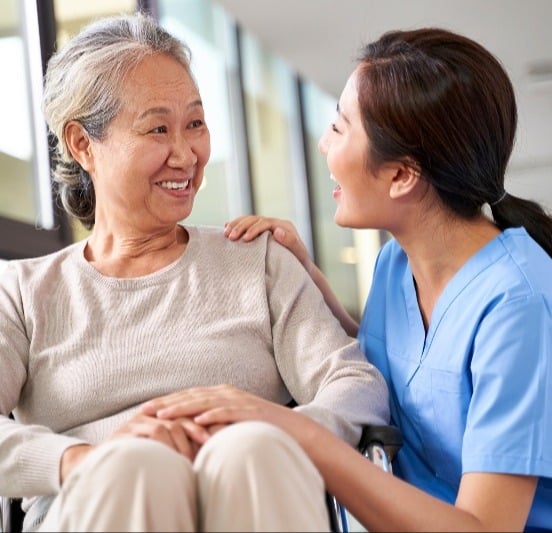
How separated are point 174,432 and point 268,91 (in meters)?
5.80

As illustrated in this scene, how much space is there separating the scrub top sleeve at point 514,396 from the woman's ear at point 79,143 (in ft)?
2.69

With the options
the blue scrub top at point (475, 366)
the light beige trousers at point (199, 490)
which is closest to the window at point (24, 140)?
the blue scrub top at point (475, 366)

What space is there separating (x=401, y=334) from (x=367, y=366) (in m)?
0.12

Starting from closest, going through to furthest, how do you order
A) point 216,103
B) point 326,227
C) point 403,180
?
point 403,180, point 216,103, point 326,227

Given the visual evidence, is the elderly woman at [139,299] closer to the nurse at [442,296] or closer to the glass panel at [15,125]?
the nurse at [442,296]

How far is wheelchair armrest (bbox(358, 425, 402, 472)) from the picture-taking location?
164 centimetres

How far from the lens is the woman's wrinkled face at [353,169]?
1.91m

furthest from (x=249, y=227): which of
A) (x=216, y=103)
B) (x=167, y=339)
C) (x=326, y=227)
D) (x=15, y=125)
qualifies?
(x=326, y=227)

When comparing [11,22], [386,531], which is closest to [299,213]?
[11,22]

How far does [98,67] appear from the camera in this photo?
1.94 metres

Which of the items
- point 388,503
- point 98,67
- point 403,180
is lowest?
point 388,503

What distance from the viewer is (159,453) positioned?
1.19 metres

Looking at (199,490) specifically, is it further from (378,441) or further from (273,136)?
(273,136)

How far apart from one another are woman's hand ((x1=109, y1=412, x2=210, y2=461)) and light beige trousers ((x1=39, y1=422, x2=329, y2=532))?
0.19m
